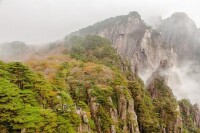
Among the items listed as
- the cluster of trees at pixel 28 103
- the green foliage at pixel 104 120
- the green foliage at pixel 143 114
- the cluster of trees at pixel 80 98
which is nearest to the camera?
the cluster of trees at pixel 28 103

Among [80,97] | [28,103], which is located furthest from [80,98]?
[28,103]

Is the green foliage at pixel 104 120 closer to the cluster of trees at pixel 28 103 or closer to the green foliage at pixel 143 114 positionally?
the cluster of trees at pixel 28 103

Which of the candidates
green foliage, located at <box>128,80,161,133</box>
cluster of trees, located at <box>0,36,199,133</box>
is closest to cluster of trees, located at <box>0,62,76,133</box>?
cluster of trees, located at <box>0,36,199,133</box>

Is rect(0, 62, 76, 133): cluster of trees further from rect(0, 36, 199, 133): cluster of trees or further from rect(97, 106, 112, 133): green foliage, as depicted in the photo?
rect(97, 106, 112, 133): green foliage

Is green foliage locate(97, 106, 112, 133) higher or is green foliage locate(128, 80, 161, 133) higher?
green foliage locate(128, 80, 161, 133)

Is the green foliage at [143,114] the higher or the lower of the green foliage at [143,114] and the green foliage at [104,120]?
the higher

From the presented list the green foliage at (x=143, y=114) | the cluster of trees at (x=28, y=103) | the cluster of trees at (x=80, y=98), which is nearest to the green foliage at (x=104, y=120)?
the cluster of trees at (x=80, y=98)

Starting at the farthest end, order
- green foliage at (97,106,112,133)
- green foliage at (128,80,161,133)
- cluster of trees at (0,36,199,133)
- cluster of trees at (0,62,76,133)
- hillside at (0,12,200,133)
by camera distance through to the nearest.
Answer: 1. green foliage at (128,80,161,133)
2. green foliage at (97,106,112,133)
3. hillside at (0,12,200,133)
4. cluster of trees at (0,36,199,133)
5. cluster of trees at (0,62,76,133)

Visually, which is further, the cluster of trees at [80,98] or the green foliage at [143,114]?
the green foliage at [143,114]

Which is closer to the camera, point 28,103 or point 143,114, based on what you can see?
point 28,103

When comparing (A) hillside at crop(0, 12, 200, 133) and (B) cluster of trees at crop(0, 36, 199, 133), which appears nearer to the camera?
(B) cluster of trees at crop(0, 36, 199, 133)

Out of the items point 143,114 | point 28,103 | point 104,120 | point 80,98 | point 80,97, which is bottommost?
point 28,103

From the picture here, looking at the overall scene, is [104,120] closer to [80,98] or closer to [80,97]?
[80,98]
